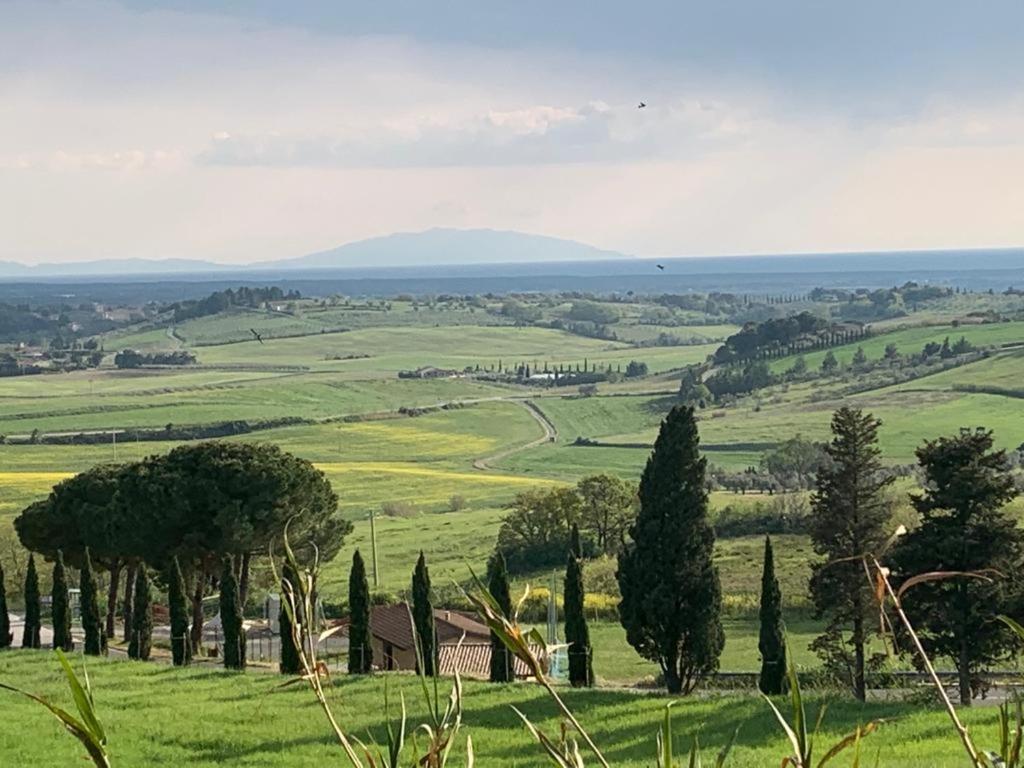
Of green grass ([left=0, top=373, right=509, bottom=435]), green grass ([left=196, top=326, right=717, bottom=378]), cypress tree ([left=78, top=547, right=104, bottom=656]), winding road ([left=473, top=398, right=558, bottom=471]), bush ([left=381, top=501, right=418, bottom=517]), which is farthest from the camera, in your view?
green grass ([left=196, top=326, right=717, bottom=378])

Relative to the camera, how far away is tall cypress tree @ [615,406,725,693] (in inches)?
1112

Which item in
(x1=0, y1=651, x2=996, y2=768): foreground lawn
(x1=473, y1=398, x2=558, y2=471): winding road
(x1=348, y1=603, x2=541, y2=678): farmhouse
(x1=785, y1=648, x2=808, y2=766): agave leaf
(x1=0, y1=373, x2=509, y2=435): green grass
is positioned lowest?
(x1=473, y1=398, x2=558, y2=471): winding road

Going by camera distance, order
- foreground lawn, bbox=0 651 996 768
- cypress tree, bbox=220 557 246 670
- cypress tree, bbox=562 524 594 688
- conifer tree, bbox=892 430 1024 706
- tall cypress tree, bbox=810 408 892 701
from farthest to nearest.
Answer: cypress tree, bbox=220 557 246 670
cypress tree, bbox=562 524 594 688
tall cypress tree, bbox=810 408 892 701
conifer tree, bbox=892 430 1024 706
foreground lawn, bbox=0 651 996 768

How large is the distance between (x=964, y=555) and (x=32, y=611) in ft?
79.3

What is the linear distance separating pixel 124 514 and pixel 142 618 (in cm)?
449

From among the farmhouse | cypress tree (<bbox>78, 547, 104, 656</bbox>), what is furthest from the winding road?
cypress tree (<bbox>78, 547, 104, 656</bbox>)

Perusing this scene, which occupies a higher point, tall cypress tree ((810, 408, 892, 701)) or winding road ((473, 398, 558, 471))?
tall cypress tree ((810, 408, 892, 701))

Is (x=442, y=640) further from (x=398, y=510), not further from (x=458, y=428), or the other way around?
(x=458, y=428)

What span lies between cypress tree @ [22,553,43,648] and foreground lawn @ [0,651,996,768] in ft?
23.7

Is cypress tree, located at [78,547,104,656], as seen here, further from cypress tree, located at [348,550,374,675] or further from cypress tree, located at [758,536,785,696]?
cypress tree, located at [758,536,785,696]

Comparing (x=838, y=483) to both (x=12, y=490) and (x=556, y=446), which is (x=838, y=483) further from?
(x=556, y=446)

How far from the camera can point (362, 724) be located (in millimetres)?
23203

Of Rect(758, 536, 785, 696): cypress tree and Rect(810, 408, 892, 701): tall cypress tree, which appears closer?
Rect(810, 408, 892, 701): tall cypress tree

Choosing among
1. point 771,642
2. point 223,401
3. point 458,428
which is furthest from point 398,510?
point 223,401
